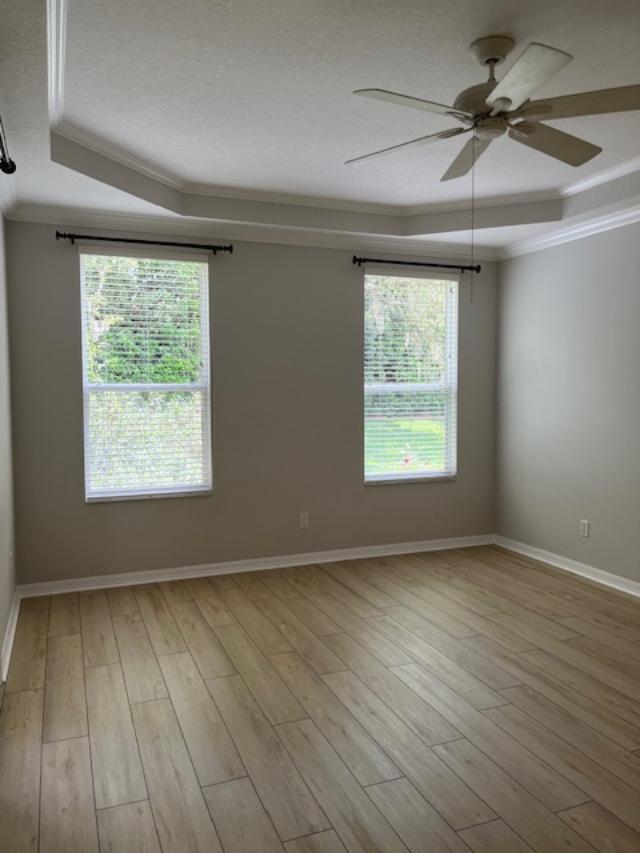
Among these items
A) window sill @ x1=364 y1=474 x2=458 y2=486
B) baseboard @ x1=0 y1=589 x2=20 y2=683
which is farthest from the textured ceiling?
baseboard @ x1=0 y1=589 x2=20 y2=683

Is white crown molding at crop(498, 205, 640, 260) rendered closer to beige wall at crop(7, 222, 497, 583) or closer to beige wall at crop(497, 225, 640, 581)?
beige wall at crop(497, 225, 640, 581)

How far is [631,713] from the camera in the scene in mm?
2732

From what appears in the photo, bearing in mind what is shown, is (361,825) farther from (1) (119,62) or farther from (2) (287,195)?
(2) (287,195)

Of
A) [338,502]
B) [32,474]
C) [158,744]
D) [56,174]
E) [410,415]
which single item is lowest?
[158,744]

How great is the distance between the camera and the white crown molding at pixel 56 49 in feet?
7.23

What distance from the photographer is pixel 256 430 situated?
193 inches

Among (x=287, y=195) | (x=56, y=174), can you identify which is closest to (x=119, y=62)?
(x=56, y=174)

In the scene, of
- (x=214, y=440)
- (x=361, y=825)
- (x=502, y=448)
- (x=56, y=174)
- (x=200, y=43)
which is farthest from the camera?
(x=502, y=448)

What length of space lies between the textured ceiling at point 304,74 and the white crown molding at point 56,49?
33 mm

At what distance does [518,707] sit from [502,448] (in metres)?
3.11

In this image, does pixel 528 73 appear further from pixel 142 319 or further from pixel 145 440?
pixel 145 440

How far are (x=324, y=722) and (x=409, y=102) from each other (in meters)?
2.44

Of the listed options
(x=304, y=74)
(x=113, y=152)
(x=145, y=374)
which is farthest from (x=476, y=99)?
(x=145, y=374)

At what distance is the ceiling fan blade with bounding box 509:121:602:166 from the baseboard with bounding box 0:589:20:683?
325 cm
